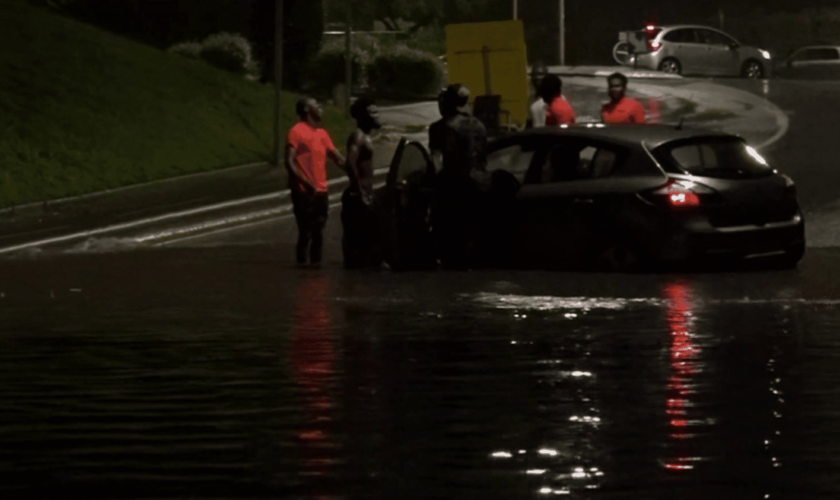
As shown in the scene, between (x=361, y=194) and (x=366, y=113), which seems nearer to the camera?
(x=361, y=194)

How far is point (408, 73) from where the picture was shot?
4369 centimetres

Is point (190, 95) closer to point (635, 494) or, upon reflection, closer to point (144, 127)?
point (144, 127)

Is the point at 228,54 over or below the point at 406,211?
over

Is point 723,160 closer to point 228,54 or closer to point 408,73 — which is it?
point 408,73

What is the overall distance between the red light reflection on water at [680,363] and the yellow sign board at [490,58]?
33.1 feet

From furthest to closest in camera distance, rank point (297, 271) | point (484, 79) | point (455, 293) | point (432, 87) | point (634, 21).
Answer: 1. point (634, 21)
2. point (432, 87)
3. point (484, 79)
4. point (297, 271)
5. point (455, 293)

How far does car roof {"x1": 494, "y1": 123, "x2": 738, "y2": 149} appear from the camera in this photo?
58.5 ft

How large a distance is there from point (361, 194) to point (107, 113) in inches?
602

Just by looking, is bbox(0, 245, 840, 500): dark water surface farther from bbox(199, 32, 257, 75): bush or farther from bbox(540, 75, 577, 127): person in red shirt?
bbox(199, 32, 257, 75): bush

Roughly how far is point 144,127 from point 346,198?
14.7 meters

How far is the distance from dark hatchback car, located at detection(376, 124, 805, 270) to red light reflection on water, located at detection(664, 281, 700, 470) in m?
0.59

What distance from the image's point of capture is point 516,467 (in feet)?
27.4

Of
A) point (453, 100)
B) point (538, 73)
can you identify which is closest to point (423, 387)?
point (453, 100)

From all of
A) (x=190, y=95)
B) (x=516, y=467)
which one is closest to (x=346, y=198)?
(x=516, y=467)
